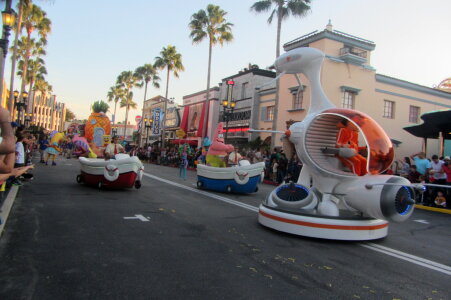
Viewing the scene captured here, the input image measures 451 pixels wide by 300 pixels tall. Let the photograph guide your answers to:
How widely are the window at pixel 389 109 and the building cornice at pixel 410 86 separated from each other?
1.34 m

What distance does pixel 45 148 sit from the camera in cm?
1888

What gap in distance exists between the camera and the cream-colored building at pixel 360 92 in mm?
21859

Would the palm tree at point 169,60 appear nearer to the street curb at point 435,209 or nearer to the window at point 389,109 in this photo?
the window at point 389,109

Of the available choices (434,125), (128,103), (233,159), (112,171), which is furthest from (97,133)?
(128,103)

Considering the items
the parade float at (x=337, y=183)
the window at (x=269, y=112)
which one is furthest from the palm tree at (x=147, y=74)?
the parade float at (x=337, y=183)

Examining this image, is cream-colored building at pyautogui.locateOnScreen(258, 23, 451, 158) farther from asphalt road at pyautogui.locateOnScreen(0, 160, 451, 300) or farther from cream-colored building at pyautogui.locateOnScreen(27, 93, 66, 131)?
cream-colored building at pyautogui.locateOnScreen(27, 93, 66, 131)

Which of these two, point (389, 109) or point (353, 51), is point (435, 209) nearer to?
point (353, 51)

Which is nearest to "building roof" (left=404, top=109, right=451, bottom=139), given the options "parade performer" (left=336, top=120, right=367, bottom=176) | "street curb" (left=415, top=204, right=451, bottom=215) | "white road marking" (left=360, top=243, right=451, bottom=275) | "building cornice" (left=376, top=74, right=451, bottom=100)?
"street curb" (left=415, top=204, right=451, bottom=215)

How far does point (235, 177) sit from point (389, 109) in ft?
59.3

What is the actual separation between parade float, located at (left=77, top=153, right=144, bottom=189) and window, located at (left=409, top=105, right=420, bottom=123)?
22164 millimetres

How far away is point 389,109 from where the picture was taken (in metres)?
24.2

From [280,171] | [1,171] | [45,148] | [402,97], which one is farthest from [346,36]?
[1,171]

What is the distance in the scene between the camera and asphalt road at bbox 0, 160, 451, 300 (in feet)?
11.2

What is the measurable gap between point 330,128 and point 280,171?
10.2 metres
